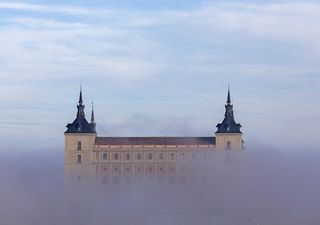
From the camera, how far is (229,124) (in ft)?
372

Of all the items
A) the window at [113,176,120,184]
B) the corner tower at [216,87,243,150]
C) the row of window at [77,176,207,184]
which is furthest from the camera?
the window at [113,176,120,184]

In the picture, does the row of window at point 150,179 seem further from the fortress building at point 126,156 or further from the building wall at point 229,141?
the building wall at point 229,141

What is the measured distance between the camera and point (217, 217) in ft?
232

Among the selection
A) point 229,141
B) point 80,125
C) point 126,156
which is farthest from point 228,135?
point 80,125

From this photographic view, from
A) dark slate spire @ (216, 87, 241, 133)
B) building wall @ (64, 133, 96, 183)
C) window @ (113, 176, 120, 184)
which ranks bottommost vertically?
window @ (113, 176, 120, 184)

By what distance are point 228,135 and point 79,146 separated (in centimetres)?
2094

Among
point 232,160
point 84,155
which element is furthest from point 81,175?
point 232,160

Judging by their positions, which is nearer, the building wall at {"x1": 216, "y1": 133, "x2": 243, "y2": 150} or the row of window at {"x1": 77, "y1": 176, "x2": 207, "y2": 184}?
the building wall at {"x1": 216, "y1": 133, "x2": 243, "y2": 150}

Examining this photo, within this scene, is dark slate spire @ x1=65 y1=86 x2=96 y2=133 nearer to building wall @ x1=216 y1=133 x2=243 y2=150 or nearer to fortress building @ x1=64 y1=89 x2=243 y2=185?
fortress building @ x1=64 y1=89 x2=243 y2=185

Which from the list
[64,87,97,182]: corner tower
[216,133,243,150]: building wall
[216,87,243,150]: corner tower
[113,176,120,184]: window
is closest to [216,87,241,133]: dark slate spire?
[216,87,243,150]: corner tower

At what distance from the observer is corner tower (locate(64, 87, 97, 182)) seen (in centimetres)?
11481

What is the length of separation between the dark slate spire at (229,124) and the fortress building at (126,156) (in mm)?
777

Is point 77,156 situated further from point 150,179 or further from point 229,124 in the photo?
point 229,124

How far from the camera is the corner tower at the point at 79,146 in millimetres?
114812
